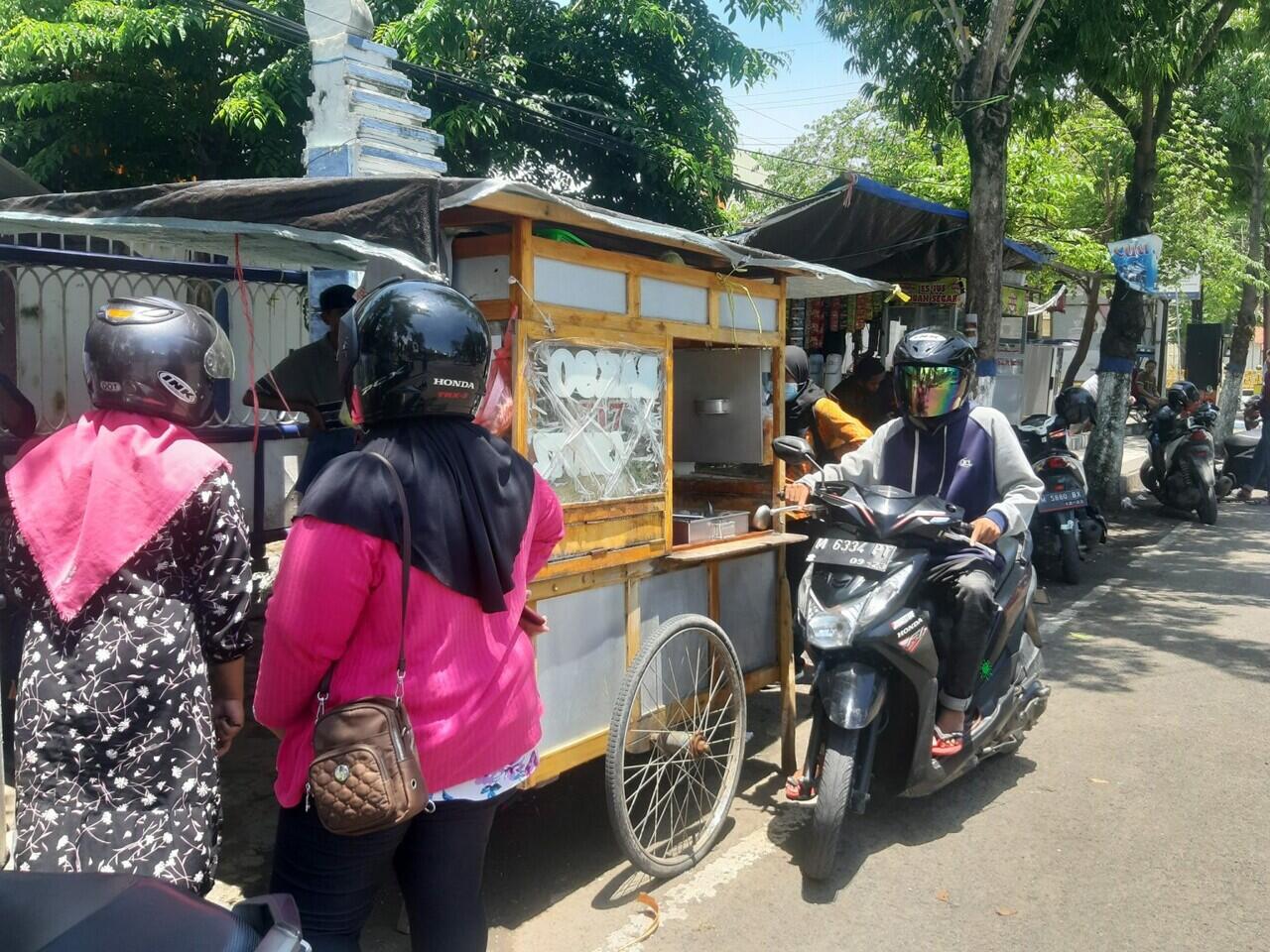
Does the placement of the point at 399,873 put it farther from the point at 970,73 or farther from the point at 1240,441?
the point at 1240,441

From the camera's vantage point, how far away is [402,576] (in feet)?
6.09

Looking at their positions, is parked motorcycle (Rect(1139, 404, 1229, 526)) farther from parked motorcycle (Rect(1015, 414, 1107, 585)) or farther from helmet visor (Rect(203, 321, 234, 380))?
helmet visor (Rect(203, 321, 234, 380))

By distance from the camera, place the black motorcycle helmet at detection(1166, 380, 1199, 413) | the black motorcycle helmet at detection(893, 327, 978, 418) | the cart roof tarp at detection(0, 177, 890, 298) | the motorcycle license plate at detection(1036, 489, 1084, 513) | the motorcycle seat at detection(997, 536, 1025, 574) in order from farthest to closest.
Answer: the black motorcycle helmet at detection(1166, 380, 1199, 413), the motorcycle license plate at detection(1036, 489, 1084, 513), the motorcycle seat at detection(997, 536, 1025, 574), the black motorcycle helmet at detection(893, 327, 978, 418), the cart roof tarp at detection(0, 177, 890, 298)

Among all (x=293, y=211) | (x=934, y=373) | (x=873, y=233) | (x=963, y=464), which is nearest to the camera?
(x=293, y=211)

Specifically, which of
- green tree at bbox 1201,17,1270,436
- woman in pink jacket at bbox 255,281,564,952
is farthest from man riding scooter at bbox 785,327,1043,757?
green tree at bbox 1201,17,1270,436

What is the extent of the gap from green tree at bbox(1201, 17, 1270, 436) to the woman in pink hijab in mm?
14730

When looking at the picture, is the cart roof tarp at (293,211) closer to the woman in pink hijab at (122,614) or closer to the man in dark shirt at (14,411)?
the woman in pink hijab at (122,614)

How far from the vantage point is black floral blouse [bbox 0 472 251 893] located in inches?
75.7

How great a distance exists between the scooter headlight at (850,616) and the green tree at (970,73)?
4.92 m

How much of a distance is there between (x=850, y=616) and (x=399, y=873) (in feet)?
6.40

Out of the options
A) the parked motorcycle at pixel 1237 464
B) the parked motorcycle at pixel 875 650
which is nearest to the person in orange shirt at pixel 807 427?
the parked motorcycle at pixel 875 650

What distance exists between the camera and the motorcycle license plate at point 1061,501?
784 centimetres

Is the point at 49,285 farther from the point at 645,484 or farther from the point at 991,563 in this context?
the point at 991,563

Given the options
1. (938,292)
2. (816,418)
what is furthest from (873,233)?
(816,418)
